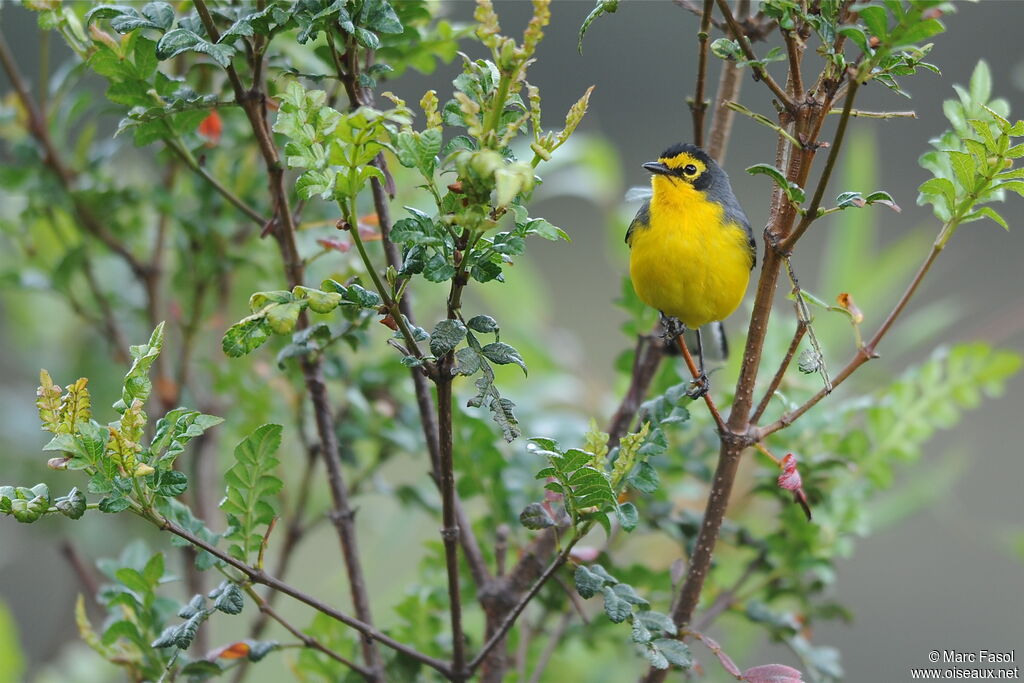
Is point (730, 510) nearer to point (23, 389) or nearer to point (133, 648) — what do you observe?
point (133, 648)

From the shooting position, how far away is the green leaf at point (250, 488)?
90 centimetres

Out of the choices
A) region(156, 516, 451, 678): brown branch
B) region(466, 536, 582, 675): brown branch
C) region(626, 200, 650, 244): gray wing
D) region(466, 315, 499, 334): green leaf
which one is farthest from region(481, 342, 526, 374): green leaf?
region(626, 200, 650, 244): gray wing

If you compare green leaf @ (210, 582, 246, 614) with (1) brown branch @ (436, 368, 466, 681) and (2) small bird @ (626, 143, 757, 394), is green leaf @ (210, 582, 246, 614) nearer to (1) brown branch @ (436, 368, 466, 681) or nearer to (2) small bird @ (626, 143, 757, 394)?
(1) brown branch @ (436, 368, 466, 681)

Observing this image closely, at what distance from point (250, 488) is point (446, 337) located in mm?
281

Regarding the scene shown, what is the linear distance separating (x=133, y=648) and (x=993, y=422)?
339 cm

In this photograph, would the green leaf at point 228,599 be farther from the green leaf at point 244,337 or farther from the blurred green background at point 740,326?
the blurred green background at point 740,326

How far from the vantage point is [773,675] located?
90 cm

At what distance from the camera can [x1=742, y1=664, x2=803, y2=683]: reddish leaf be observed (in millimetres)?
887

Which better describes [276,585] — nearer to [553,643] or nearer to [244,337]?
[244,337]

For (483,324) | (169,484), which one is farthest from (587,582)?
(169,484)

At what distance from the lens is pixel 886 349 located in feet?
6.83

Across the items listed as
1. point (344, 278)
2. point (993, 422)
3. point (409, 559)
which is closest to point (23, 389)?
point (409, 559)

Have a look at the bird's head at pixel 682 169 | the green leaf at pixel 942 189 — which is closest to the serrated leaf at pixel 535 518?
the green leaf at pixel 942 189

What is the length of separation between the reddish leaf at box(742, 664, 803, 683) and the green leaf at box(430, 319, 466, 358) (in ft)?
1.37
